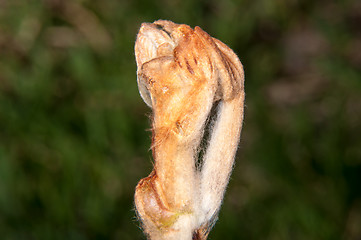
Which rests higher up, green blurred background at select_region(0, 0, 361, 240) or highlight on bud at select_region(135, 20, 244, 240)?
highlight on bud at select_region(135, 20, 244, 240)

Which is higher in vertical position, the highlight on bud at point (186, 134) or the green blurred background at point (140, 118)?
the highlight on bud at point (186, 134)

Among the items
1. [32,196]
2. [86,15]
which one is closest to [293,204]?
[32,196]

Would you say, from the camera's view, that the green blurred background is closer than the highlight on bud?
No

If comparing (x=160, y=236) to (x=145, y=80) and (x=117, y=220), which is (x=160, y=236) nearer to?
(x=145, y=80)

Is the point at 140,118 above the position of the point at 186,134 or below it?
below

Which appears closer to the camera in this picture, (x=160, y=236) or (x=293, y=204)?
(x=160, y=236)
